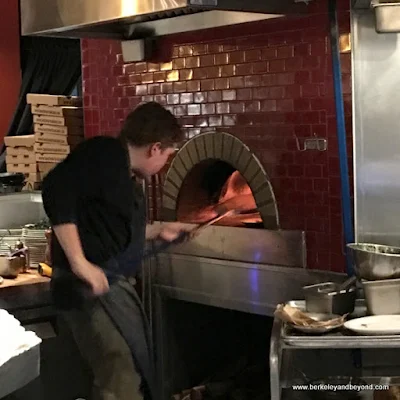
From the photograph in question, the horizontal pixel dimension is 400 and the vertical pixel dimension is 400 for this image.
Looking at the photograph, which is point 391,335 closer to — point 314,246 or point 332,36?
point 314,246

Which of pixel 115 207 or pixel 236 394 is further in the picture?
pixel 236 394

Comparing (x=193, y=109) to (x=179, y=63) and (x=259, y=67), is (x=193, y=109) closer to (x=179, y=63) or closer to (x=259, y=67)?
(x=179, y=63)

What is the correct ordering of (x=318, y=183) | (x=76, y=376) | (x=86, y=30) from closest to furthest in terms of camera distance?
(x=318, y=183)
(x=86, y=30)
(x=76, y=376)

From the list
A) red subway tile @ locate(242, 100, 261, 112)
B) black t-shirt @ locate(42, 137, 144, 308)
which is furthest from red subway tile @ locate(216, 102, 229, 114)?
black t-shirt @ locate(42, 137, 144, 308)

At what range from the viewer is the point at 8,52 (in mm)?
5547

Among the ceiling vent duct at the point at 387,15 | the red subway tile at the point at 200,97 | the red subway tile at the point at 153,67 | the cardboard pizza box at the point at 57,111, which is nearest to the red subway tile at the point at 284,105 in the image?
the red subway tile at the point at 200,97

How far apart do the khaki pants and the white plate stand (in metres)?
1.14

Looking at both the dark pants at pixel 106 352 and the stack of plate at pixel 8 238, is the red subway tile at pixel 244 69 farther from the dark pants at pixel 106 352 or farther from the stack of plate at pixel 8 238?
the stack of plate at pixel 8 238

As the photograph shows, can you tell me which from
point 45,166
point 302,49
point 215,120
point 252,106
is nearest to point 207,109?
point 215,120

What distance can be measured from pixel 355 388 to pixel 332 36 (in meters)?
1.28

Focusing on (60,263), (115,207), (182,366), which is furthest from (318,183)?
(182,366)

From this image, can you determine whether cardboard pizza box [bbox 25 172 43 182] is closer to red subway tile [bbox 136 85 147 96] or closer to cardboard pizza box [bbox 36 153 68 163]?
cardboard pizza box [bbox 36 153 68 163]

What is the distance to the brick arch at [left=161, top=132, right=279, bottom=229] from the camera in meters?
3.56

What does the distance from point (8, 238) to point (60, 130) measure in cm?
67
